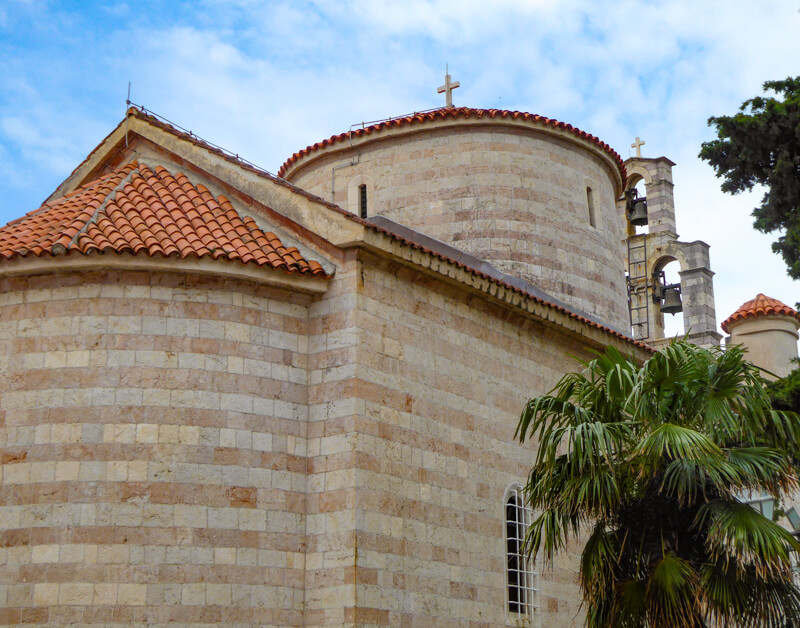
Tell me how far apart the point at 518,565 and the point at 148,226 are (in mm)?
6360

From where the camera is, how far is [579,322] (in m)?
15.9

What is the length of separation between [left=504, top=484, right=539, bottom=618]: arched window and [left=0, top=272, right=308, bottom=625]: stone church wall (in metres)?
3.36

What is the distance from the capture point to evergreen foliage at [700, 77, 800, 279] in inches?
476

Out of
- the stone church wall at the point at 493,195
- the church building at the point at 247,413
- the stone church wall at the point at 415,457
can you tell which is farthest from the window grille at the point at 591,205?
the stone church wall at the point at 415,457

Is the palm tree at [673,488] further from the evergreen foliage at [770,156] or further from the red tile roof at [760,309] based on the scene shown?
the red tile roof at [760,309]

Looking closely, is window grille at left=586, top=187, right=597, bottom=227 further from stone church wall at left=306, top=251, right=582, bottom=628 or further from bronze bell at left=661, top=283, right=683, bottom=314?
stone church wall at left=306, top=251, right=582, bottom=628

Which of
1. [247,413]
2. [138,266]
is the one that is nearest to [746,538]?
[247,413]

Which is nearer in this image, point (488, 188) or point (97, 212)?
point (97, 212)

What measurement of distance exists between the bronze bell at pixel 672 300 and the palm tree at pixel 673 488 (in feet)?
38.8

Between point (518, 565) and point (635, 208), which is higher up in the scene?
point (635, 208)

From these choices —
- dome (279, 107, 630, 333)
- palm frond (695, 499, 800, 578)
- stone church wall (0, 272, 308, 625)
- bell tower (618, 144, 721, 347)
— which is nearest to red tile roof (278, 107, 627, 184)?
dome (279, 107, 630, 333)

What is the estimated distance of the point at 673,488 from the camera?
9820 millimetres

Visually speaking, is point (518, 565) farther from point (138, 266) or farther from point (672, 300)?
point (672, 300)

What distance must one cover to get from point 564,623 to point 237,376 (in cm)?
583
